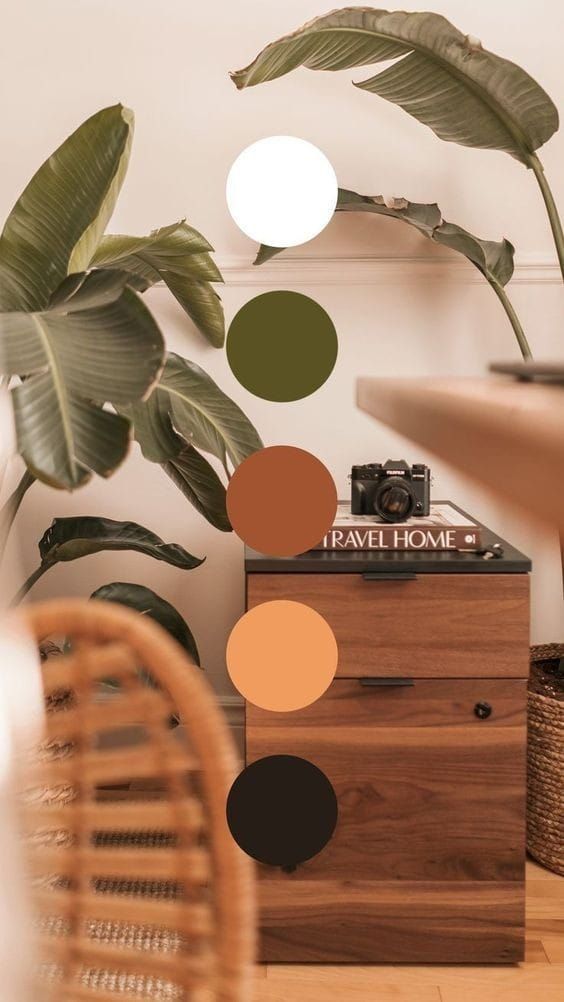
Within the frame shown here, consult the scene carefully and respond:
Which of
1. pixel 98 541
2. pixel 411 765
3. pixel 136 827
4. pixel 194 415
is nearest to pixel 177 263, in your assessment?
pixel 194 415

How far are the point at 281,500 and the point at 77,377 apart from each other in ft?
0.61

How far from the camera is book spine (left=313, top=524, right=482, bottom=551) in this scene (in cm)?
128

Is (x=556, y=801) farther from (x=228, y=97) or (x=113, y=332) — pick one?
(x=228, y=97)

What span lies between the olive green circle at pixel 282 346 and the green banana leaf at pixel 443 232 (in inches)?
29.7

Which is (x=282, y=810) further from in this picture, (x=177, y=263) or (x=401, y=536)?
(x=177, y=263)

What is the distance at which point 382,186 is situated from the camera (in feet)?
5.60

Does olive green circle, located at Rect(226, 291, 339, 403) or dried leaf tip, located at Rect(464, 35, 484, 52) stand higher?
dried leaf tip, located at Rect(464, 35, 484, 52)

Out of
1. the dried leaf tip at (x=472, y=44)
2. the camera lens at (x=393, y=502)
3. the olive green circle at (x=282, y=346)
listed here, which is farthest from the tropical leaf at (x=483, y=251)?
the olive green circle at (x=282, y=346)

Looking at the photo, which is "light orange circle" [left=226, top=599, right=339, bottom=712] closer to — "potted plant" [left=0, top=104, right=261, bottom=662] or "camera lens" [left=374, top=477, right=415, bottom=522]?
"potted plant" [left=0, top=104, right=261, bottom=662]

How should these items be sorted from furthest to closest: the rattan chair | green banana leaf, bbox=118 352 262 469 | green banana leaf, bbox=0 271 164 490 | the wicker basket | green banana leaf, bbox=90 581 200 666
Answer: the wicker basket
green banana leaf, bbox=90 581 200 666
green banana leaf, bbox=118 352 262 469
green banana leaf, bbox=0 271 164 490
the rattan chair

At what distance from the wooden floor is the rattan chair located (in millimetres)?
669

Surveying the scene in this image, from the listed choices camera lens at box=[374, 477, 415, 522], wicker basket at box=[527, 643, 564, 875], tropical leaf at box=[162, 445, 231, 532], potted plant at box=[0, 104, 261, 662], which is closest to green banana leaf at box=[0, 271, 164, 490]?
potted plant at box=[0, 104, 261, 662]

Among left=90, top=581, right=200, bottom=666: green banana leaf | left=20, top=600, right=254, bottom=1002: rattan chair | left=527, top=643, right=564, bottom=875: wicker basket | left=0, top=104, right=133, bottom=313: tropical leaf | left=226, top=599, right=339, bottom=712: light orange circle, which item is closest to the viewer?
left=20, top=600, right=254, bottom=1002: rattan chair

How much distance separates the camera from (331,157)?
1.71 meters
